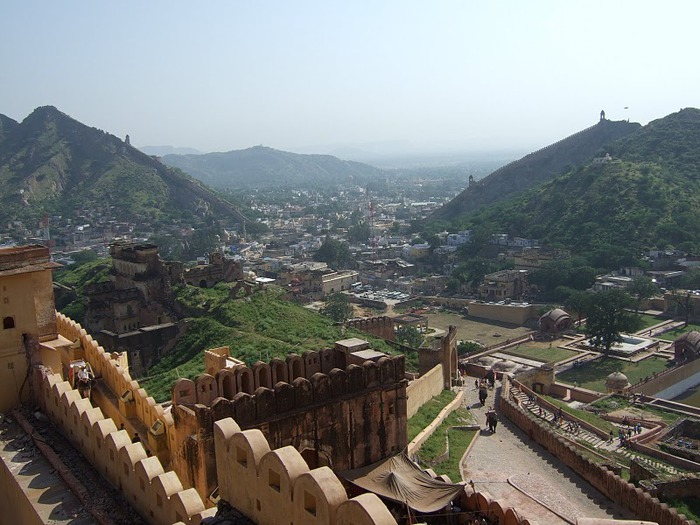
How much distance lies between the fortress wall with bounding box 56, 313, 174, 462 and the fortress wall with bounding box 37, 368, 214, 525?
2422 mm

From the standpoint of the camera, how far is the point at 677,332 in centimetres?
5484

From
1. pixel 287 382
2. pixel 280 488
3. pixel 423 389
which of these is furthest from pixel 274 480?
pixel 423 389

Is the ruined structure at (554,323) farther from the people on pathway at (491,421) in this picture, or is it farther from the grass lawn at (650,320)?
the people on pathway at (491,421)

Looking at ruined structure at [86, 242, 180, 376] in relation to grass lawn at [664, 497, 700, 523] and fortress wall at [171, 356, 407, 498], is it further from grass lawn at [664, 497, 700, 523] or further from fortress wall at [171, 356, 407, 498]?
grass lawn at [664, 497, 700, 523]

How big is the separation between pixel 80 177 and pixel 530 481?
459 feet

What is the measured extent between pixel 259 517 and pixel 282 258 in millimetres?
90151

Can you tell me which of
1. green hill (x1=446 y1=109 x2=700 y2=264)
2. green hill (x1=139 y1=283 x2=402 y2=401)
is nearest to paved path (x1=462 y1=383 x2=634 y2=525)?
green hill (x1=139 y1=283 x2=402 y2=401)

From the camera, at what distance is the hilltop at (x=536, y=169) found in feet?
453

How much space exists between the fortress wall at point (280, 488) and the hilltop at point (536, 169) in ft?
421

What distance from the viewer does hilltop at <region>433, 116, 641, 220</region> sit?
13812cm

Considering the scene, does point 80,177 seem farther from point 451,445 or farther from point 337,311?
point 451,445

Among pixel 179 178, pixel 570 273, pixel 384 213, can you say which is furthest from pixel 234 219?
pixel 570 273

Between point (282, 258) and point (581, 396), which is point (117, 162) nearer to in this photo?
point (282, 258)

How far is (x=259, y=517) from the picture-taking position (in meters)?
8.80
